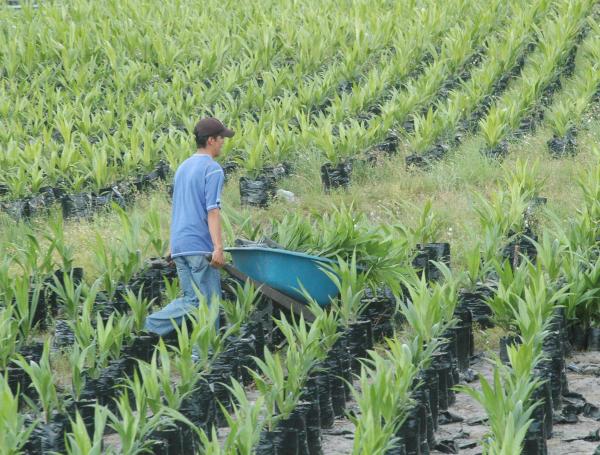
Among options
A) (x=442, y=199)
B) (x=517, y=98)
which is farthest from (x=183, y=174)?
(x=517, y=98)

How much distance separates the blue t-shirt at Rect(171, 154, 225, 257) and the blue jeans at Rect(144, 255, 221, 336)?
2.3 inches

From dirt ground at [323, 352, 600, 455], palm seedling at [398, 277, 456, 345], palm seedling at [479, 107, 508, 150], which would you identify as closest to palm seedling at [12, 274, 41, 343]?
dirt ground at [323, 352, 600, 455]

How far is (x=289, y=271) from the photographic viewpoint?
5.38 meters

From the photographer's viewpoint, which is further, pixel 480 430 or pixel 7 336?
pixel 7 336

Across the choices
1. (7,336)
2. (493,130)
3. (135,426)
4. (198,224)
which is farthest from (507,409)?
(493,130)

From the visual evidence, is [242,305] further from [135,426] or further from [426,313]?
[135,426]

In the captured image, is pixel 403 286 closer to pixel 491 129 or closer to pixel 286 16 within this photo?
pixel 491 129

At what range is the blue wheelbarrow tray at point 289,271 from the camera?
17.5 feet

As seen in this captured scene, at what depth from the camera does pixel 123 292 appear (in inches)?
240

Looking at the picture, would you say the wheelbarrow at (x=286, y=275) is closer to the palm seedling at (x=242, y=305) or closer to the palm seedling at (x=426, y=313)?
the palm seedling at (x=242, y=305)

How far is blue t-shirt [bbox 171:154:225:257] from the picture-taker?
5.40 metres

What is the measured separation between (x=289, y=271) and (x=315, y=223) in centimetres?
96

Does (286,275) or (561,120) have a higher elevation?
(561,120)

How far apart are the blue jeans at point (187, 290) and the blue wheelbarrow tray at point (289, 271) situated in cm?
14
